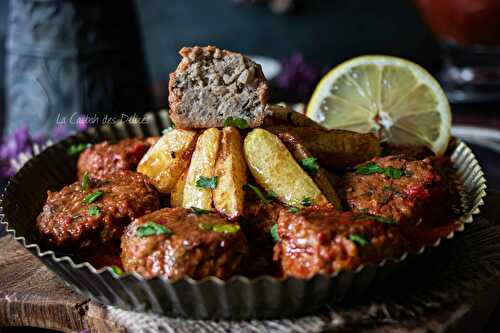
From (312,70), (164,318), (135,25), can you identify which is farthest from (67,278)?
(312,70)

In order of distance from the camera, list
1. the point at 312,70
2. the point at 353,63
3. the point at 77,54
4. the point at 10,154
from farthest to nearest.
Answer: the point at 312,70, the point at 77,54, the point at 10,154, the point at 353,63

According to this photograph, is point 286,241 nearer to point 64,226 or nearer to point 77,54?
point 64,226

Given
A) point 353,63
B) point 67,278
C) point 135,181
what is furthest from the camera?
point 353,63

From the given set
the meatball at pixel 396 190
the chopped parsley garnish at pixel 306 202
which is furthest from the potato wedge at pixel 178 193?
the meatball at pixel 396 190

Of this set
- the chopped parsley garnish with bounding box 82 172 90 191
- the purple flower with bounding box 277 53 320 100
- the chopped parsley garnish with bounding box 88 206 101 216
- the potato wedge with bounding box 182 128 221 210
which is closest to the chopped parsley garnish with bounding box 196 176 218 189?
the potato wedge with bounding box 182 128 221 210

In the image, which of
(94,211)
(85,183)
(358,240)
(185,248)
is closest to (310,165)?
(358,240)

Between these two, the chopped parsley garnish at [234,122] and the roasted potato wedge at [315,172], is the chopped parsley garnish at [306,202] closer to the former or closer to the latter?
the roasted potato wedge at [315,172]

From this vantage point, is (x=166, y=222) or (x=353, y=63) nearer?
(x=166, y=222)
